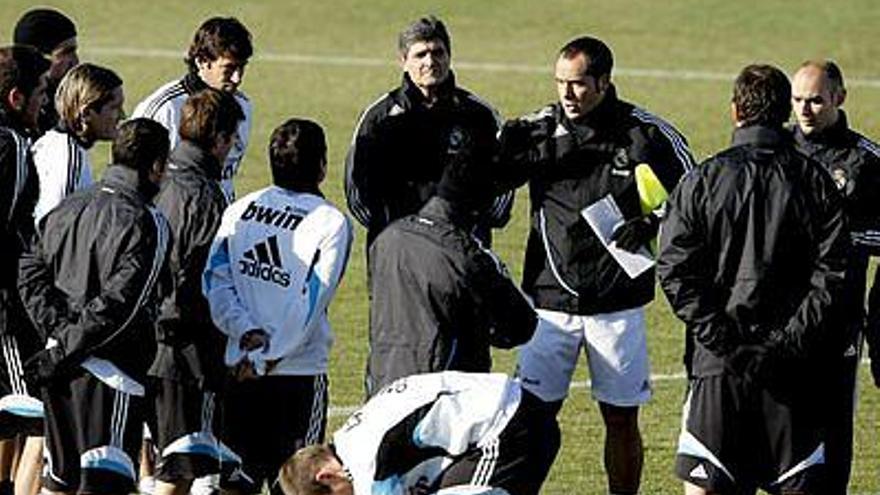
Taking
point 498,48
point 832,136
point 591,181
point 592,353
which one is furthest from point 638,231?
point 498,48

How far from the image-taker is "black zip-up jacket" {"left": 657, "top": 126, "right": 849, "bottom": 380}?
36.0 feet

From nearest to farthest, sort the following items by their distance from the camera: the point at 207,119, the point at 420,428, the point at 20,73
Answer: the point at 420,428 < the point at 207,119 < the point at 20,73

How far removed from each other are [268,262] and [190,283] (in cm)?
38

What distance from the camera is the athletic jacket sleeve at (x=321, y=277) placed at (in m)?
11.4

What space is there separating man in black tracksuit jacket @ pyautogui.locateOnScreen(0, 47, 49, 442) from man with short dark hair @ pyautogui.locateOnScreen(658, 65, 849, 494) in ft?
9.26

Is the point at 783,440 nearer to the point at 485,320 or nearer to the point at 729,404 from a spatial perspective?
the point at 729,404

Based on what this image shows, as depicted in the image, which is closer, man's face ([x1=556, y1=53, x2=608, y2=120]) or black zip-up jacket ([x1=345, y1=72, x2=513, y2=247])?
man's face ([x1=556, y1=53, x2=608, y2=120])

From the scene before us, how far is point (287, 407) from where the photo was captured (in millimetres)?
11578

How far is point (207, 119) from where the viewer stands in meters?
11.5

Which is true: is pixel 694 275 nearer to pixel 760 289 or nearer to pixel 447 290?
pixel 760 289

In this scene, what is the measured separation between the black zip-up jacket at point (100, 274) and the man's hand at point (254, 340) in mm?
421

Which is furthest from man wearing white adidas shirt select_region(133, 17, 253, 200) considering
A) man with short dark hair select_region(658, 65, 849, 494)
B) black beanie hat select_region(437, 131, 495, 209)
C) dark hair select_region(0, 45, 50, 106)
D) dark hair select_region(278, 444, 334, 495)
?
dark hair select_region(278, 444, 334, 495)

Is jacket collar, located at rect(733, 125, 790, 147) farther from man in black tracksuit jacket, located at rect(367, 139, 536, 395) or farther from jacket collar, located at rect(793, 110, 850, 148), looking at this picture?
man in black tracksuit jacket, located at rect(367, 139, 536, 395)

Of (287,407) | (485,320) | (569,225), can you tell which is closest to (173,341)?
(287,407)
